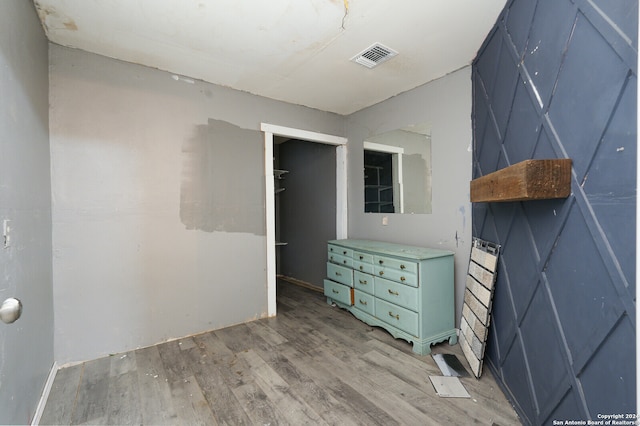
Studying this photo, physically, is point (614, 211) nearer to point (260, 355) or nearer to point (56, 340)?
point (260, 355)

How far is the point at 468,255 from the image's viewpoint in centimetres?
247

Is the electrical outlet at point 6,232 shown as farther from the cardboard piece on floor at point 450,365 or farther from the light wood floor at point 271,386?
the cardboard piece on floor at point 450,365

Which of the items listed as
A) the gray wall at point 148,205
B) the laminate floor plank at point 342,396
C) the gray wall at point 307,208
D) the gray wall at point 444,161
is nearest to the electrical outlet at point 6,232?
the gray wall at point 148,205

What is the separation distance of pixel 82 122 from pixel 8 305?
6.18 feet

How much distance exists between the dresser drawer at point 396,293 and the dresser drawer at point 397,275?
4 cm

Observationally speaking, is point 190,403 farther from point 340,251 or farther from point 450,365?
point 340,251

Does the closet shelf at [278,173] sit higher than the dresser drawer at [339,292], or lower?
higher

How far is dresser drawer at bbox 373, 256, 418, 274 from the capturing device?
2.38m

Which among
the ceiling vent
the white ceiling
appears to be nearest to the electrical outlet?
the white ceiling

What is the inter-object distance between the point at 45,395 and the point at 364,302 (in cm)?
245

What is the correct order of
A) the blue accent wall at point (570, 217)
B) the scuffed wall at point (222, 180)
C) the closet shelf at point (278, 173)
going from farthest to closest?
the closet shelf at point (278, 173), the scuffed wall at point (222, 180), the blue accent wall at point (570, 217)

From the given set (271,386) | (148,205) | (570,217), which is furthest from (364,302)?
(148,205)

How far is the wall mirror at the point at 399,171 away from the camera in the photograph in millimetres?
2857

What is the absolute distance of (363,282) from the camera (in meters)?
2.93
